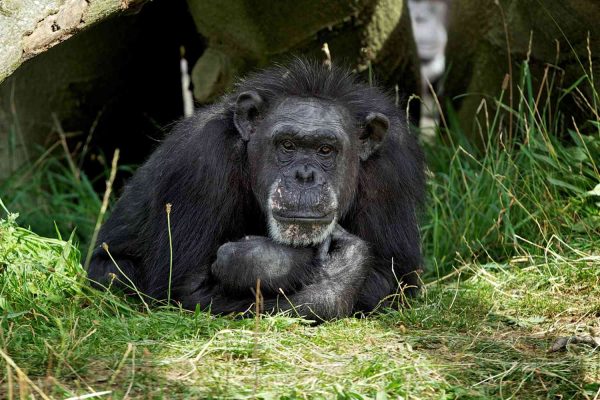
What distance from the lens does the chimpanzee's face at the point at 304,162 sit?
5996 millimetres

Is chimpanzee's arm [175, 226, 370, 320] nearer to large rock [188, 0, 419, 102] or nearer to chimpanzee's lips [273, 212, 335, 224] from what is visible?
chimpanzee's lips [273, 212, 335, 224]

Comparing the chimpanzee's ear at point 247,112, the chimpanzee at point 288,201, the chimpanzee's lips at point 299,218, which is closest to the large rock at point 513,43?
the chimpanzee at point 288,201

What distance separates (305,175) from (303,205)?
20 cm

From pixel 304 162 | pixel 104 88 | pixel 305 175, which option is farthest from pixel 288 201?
pixel 104 88

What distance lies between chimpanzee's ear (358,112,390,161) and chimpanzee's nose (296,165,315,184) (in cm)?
66

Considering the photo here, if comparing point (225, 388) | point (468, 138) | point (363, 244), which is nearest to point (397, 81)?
point (468, 138)

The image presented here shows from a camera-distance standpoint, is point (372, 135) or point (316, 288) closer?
point (316, 288)

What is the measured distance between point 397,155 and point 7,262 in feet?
9.17

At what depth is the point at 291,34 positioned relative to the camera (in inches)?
352

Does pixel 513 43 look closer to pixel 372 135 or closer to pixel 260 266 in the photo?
pixel 372 135

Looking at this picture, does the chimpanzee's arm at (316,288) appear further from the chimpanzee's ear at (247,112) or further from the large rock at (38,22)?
the large rock at (38,22)

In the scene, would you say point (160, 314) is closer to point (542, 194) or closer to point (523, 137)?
point (542, 194)

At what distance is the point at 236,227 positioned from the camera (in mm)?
6402

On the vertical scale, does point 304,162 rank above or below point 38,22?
below
